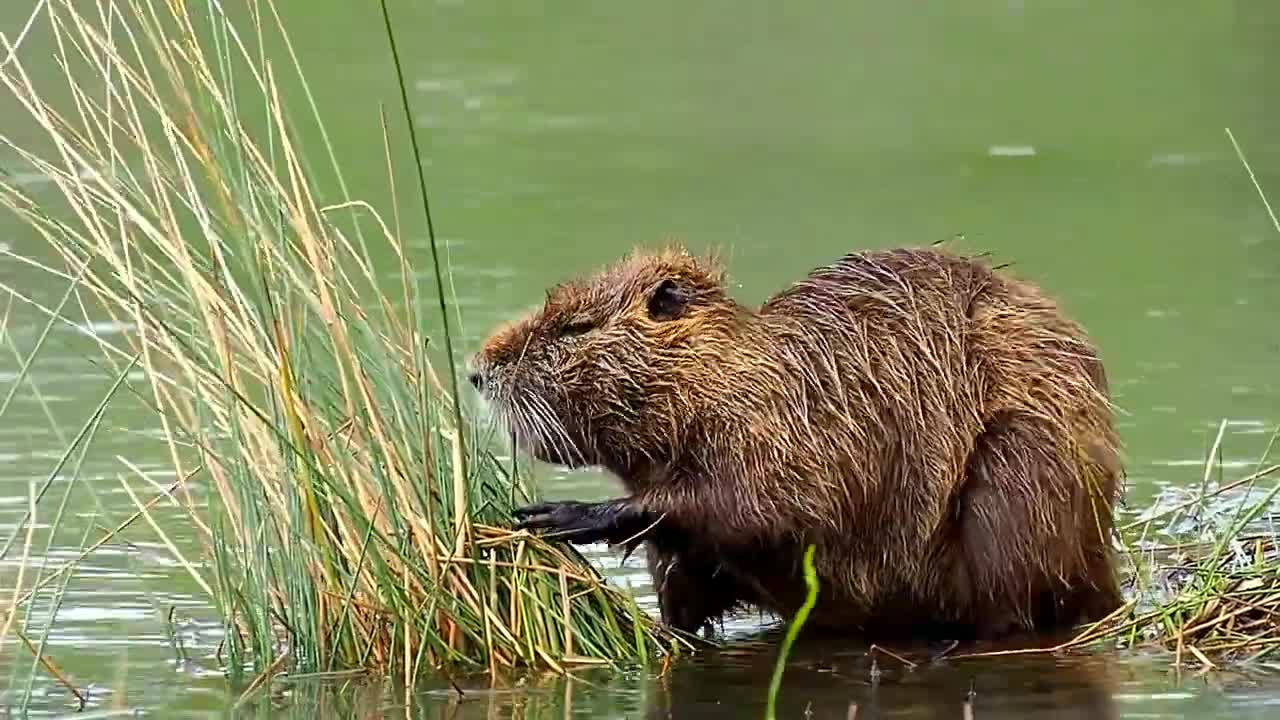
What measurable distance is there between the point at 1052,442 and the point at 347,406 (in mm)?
1161

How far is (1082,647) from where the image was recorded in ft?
13.7

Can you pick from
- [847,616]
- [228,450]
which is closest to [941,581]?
[847,616]

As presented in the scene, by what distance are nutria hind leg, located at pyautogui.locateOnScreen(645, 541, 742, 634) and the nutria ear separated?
15.1 inches

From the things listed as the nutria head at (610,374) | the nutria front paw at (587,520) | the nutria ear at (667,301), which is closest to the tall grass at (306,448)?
the nutria front paw at (587,520)

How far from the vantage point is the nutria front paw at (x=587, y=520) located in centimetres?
406

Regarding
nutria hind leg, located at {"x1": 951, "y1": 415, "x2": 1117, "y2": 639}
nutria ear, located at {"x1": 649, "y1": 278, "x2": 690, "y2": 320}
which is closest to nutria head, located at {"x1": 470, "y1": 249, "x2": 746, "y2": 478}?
nutria ear, located at {"x1": 649, "y1": 278, "x2": 690, "y2": 320}

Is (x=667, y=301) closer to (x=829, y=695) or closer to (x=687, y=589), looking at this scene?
(x=687, y=589)

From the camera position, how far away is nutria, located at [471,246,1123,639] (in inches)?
161

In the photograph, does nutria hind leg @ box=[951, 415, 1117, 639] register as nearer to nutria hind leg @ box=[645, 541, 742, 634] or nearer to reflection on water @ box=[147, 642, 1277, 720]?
reflection on water @ box=[147, 642, 1277, 720]

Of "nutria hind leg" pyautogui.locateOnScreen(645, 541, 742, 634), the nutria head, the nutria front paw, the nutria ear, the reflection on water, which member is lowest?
the reflection on water

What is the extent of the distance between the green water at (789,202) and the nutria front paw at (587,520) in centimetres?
25

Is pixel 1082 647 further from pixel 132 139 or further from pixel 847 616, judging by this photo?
pixel 132 139

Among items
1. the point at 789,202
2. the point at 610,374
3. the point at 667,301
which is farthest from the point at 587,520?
the point at 789,202

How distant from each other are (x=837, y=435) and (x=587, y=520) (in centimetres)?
44
